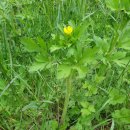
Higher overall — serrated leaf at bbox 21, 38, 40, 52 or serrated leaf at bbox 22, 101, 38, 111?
serrated leaf at bbox 21, 38, 40, 52

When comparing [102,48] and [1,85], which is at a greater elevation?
[102,48]

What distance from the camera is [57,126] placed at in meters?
1.73

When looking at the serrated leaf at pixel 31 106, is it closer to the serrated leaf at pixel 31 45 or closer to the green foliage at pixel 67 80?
the green foliage at pixel 67 80

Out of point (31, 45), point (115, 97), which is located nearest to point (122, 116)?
point (115, 97)

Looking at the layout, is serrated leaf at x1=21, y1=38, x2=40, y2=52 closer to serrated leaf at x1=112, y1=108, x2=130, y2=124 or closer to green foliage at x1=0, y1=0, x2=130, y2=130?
green foliage at x1=0, y1=0, x2=130, y2=130

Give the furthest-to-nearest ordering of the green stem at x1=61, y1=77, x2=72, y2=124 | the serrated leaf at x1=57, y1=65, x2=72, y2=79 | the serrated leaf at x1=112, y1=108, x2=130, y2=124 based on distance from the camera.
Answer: the serrated leaf at x1=112, y1=108, x2=130, y2=124 → the green stem at x1=61, y1=77, x2=72, y2=124 → the serrated leaf at x1=57, y1=65, x2=72, y2=79

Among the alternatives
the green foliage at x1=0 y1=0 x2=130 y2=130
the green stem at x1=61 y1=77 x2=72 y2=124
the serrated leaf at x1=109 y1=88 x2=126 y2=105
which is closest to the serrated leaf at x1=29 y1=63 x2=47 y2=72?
the green foliage at x1=0 y1=0 x2=130 y2=130

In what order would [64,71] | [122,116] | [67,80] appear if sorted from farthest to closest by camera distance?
1. [122,116]
2. [67,80]
3. [64,71]

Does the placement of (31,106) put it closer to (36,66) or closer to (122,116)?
(36,66)

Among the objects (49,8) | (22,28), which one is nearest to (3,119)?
(22,28)

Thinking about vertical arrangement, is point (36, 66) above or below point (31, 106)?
above

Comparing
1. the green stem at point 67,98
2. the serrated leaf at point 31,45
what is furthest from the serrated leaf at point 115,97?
the serrated leaf at point 31,45

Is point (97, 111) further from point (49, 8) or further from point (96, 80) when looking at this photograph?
point (49, 8)

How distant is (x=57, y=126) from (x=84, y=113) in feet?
0.54
